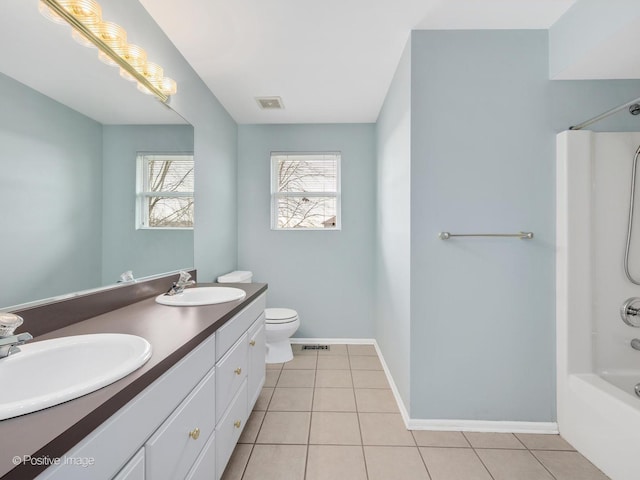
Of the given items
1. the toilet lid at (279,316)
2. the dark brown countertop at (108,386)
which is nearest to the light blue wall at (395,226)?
the toilet lid at (279,316)

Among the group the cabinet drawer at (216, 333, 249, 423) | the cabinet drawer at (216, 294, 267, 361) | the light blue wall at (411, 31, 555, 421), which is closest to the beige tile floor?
the light blue wall at (411, 31, 555, 421)

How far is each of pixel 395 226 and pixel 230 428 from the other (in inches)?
62.4

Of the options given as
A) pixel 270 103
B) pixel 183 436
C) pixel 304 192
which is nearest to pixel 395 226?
pixel 304 192

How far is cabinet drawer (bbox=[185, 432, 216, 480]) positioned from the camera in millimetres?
1057

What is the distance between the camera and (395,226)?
7.14 ft

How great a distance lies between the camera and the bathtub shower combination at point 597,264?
5.51 feet

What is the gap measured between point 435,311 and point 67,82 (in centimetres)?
207

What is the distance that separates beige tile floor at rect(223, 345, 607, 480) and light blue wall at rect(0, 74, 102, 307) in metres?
1.21

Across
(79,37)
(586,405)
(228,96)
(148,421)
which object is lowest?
(586,405)

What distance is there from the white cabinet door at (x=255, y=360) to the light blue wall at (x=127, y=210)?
0.68m

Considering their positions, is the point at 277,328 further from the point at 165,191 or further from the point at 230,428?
the point at 165,191

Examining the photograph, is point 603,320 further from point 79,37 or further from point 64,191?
point 79,37

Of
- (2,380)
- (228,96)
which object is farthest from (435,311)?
(228,96)

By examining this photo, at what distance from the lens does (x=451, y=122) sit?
1.78 m
